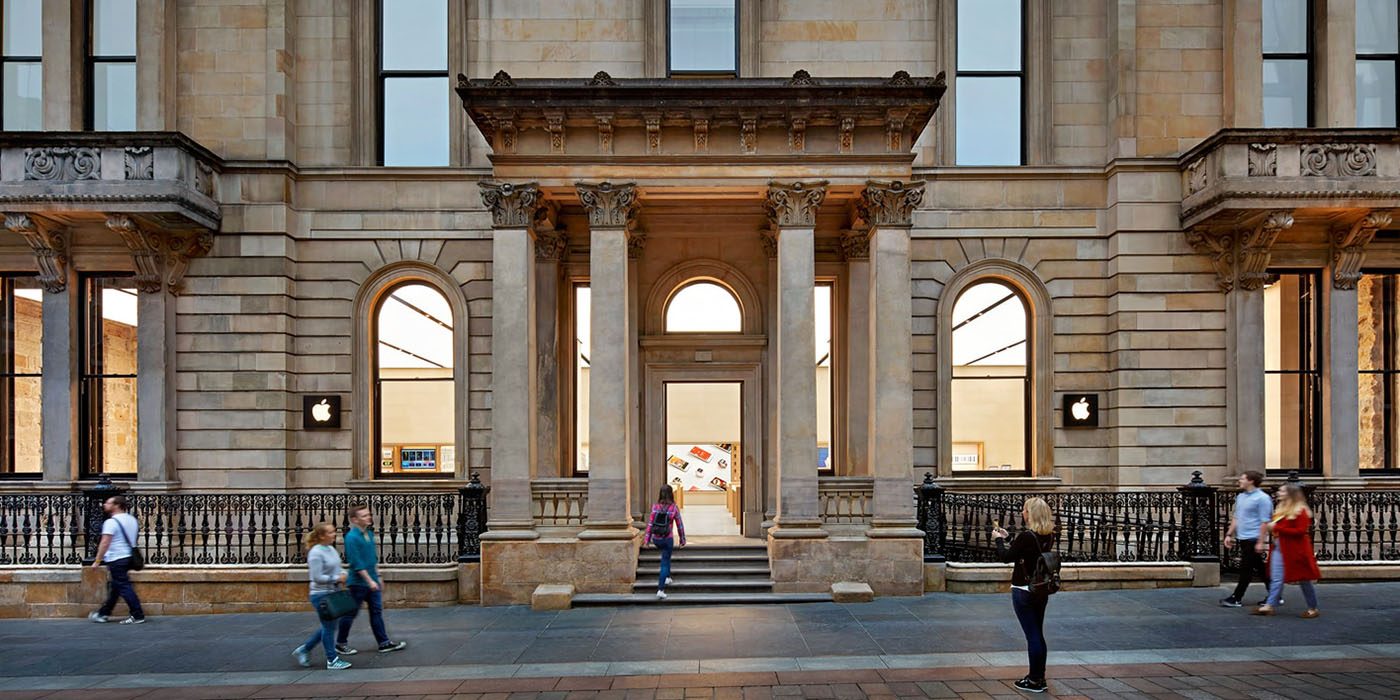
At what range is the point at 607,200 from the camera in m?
13.3

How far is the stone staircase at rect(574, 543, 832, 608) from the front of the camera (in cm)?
1252

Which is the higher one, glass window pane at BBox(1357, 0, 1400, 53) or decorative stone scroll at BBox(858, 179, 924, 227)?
glass window pane at BBox(1357, 0, 1400, 53)

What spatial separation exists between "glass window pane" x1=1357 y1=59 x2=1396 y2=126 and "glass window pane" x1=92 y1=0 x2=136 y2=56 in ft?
75.3

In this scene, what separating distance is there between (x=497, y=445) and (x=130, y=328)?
27.2 feet

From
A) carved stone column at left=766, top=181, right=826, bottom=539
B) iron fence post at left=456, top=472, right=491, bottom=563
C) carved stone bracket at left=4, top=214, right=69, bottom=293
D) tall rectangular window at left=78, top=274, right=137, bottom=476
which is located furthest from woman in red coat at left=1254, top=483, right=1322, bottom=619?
carved stone bracket at left=4, top=214, right=69, bottom=293

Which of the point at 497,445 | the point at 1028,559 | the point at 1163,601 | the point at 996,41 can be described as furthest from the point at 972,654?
the point at 996,41

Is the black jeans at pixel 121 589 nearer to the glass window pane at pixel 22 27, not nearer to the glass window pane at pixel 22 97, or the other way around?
the glass window pane at pixel 22 97

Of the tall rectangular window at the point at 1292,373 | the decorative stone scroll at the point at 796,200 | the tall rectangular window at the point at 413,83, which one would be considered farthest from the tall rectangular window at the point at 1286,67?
the tall rectangular window at the point at 413,83

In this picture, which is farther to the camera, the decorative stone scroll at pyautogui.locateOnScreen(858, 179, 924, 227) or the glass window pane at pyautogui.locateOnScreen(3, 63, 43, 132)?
the glass window pane at pyautogui.locateOnScreen(3, 63, 43, 132)

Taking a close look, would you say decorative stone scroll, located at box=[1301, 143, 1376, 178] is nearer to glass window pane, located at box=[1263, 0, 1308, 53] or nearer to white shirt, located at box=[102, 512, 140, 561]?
glass window pane, located at box=[1263, 0, 1308, 53]

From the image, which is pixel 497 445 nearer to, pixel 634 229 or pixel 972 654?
pixel 634 229

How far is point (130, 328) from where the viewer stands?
1616cm

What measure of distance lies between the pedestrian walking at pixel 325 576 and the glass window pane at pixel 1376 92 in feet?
61.7

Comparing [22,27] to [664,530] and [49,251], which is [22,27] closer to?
[49,251]
